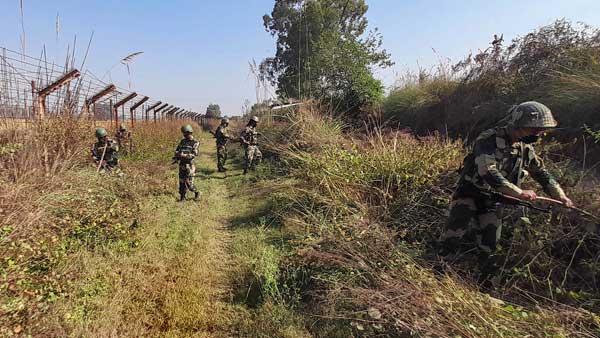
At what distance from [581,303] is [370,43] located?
10.4 meters

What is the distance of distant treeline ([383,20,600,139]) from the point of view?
4.38 m

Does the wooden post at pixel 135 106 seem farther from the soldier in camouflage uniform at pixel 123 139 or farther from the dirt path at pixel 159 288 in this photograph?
the dirt path at pixel 159 288

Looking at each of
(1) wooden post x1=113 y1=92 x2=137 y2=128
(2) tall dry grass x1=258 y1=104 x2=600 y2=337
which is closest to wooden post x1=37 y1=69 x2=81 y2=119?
(2) tall dry grass x1=258 y1=104 x2=600 y2=337

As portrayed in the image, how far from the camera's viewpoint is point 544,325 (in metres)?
1.87

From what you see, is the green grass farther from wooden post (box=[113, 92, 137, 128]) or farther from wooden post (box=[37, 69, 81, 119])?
wooden post (box=[113, 92, 137, 128])

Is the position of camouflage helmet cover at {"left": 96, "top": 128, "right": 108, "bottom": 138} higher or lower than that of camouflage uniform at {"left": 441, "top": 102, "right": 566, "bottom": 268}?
higher

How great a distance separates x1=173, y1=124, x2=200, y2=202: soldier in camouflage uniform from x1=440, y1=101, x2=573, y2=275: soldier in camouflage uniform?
459 centimetres

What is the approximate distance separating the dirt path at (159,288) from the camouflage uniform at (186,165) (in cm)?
162

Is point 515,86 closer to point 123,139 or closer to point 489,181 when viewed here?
point 489,181

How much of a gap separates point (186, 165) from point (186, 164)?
23 millimetres

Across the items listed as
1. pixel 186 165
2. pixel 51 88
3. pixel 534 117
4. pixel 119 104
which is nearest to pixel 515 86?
pixel 534 117

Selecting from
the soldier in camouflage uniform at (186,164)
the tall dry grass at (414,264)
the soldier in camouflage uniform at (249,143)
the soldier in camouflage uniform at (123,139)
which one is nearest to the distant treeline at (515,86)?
the tall dry grass at (414,264)

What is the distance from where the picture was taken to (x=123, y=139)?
9023mm

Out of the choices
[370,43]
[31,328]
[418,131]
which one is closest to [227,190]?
[418,131]
